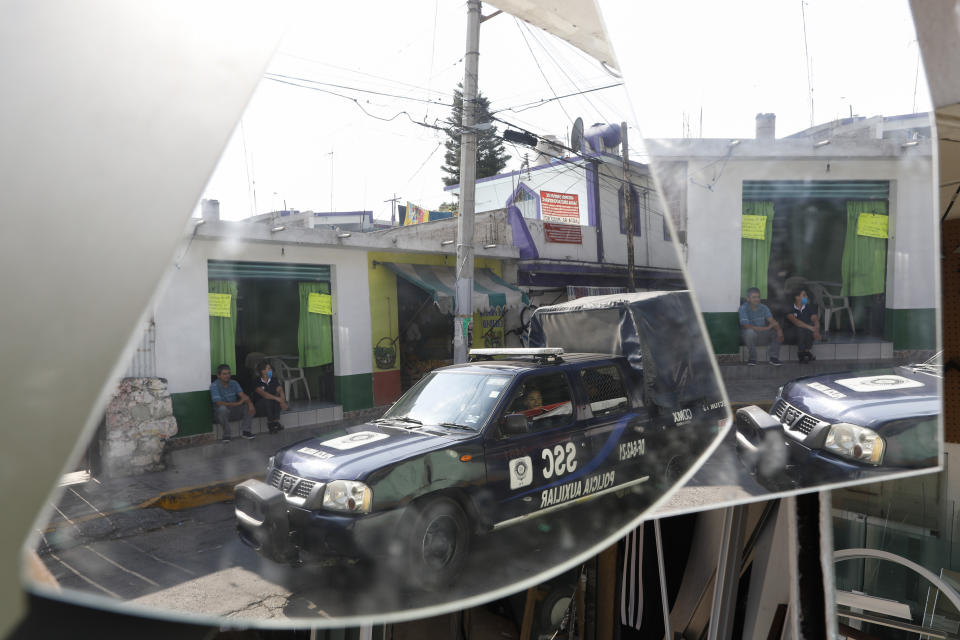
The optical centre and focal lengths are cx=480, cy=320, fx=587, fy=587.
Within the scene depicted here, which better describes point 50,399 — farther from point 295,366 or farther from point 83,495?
point 295,366

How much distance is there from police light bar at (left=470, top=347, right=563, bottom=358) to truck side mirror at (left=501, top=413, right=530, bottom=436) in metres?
0.07

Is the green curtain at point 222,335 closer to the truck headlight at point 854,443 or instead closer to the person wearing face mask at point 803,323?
the person wearing face mask at point 803,323

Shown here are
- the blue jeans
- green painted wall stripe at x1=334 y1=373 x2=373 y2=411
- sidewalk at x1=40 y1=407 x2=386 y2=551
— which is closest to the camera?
sidewalk at x1=40 y1=407 x2=386 y2=551

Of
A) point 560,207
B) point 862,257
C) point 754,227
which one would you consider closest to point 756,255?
point 754,227

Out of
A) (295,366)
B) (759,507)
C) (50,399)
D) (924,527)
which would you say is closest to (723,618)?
(759,507)

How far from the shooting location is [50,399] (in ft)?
1.61

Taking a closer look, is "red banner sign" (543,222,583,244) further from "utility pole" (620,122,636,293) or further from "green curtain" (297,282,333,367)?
"green curtain" (297,282,333,367)

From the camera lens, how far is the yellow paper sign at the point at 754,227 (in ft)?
2.36

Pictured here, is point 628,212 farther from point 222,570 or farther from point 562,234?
point 222,570

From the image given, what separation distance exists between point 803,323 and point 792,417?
0.44 feet

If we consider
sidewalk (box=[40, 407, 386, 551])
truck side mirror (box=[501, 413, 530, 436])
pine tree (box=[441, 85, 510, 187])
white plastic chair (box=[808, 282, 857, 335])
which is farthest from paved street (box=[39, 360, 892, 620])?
white plastic chair (box=[808, 282, 857, 335])

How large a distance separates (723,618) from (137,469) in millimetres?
1809

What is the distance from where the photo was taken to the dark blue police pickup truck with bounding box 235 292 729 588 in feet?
1.95

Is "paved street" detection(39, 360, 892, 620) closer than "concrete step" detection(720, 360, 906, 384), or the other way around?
"paved street" detection(39, 360, 892, 620)
